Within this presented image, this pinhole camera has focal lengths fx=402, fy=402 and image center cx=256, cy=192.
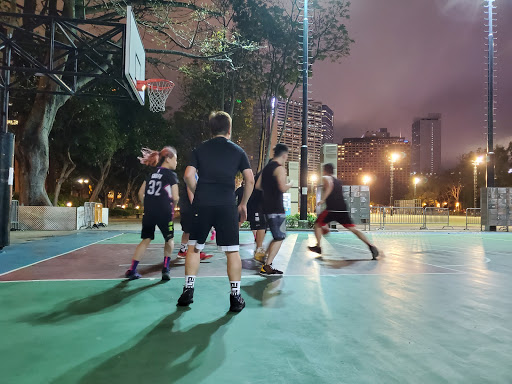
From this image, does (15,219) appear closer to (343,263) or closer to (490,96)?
(343,263)

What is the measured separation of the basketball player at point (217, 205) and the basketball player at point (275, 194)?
218 cm

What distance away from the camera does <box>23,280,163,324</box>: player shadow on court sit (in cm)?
379

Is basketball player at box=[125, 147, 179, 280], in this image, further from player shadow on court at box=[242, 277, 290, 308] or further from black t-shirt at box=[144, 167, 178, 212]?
player shadow on court at box=[242, 277, 290, 308]

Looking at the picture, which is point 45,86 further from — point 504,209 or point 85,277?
point 504,209

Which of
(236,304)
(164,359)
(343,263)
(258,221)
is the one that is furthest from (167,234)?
(343,263)

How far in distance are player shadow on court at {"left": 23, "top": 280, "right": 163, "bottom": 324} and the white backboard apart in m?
7.29

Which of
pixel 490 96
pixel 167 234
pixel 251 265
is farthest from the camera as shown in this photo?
pixel 490 96

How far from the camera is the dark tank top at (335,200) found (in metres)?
8.44

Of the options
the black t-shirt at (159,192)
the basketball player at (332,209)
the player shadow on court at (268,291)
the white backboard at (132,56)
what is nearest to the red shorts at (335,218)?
the basketball player at (332,209)

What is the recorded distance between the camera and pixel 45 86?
18.3m

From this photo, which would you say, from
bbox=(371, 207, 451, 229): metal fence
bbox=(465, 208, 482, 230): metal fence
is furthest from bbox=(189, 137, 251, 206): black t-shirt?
bbox=(465, 208, 482, 230): metal fence

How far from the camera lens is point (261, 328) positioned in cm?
355

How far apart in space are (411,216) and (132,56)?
18.6 meters

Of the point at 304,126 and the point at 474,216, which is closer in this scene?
the point at 304,126
